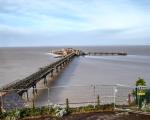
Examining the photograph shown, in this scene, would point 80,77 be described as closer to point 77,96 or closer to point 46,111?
point 77,96

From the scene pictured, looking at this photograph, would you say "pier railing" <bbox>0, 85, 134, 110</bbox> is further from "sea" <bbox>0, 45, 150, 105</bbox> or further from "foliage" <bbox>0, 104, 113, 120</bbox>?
"foliage" <bbox>0, 104, 113, 120</bbox>

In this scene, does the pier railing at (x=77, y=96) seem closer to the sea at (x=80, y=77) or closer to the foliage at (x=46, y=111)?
the sea at (x=80, y=77)

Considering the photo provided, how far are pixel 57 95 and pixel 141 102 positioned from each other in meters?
16.5

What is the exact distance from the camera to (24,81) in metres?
33.1

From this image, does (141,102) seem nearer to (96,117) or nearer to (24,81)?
(96,117)

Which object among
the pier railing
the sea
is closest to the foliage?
the sea

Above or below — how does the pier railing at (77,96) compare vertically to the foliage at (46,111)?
below

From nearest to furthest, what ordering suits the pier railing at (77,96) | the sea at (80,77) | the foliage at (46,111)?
1. the foliage at (46,111)
2. the pier railing at (77,96)
3. the sea at (80,77)

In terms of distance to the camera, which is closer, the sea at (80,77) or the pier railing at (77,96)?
the pier railing at (77,96)

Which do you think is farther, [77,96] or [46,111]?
[77,96]

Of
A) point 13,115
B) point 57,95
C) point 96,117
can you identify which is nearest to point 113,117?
point 96,117

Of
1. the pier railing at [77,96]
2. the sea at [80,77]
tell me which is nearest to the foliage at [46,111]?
the sea at [80,77]

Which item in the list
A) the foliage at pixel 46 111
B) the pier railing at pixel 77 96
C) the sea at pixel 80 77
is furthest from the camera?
the sea at pixel 80 77

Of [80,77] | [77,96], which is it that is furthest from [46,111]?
[80,77]
